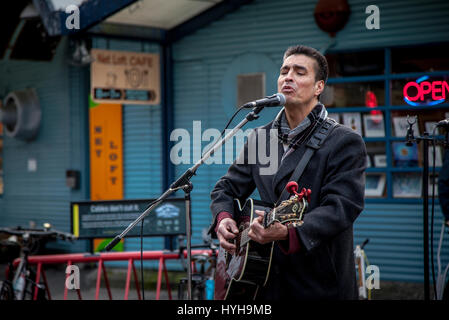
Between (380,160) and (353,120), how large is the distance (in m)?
0.67

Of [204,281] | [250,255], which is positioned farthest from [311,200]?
[204,281]

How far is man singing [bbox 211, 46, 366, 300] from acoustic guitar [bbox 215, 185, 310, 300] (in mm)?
44

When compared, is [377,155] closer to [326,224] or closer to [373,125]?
[373,125]

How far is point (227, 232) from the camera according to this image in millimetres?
3477

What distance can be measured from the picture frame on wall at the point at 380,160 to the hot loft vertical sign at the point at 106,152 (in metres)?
4.29

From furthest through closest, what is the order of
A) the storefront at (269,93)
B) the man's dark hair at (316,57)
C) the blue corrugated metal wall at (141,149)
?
1. the blue corrugated metal wall at (141,149)
2. the storefront at (269,93)
3. the man's dark hair at (316,57)

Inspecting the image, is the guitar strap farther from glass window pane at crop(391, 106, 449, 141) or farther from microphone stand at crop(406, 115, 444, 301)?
glass window pane at crop(391, 106, 449, 141)

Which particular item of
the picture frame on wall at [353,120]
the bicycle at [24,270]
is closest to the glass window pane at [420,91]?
the picture frame on wall at [353,120]

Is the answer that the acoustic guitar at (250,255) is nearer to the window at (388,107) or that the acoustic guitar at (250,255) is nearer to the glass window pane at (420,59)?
the window at (388,107)

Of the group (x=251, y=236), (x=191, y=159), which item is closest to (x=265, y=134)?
(x=251, y=236)

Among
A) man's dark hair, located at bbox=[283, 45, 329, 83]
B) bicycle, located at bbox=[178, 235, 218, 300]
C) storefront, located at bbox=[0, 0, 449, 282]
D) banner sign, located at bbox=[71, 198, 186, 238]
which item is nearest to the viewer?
man's dark hair, located at bbox=[283, 45, 329, 83]

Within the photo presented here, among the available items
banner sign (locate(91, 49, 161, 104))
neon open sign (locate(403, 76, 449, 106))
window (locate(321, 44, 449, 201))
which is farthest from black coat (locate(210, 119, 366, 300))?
banner sign (locate(91, 49, 161, 104))

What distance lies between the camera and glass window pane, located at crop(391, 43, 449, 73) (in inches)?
314

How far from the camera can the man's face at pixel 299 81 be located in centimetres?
348
